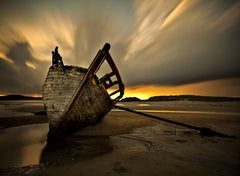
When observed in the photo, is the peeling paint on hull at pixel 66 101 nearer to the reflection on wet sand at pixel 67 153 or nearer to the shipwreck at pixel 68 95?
the shipwreck at pixel 68 95

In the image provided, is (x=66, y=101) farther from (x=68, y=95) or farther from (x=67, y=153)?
(x=67, y=153)

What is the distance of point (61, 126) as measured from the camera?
11.3 feet

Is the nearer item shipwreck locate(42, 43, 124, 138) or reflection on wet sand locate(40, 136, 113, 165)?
reflection on wet sand locate(40, 136, 113, 165)

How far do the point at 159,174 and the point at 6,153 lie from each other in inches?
144

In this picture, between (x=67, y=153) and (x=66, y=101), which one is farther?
(x=66, y=101)

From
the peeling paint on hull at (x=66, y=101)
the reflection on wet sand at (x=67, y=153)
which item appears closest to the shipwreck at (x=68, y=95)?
the peeling paint on hull at (x=66, y=101)

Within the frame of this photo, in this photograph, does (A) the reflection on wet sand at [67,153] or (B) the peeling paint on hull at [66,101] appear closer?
(A) the reflection on wet sand at [67,153]

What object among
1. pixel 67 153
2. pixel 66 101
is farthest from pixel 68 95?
pixel 67 153

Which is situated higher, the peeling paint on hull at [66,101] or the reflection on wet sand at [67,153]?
the peeling paint on hull at [66,101]

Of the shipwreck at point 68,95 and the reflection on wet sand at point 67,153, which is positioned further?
the shipwreck at point 68,95

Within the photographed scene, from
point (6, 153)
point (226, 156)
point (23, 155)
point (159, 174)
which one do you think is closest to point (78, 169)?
point (159, 174)

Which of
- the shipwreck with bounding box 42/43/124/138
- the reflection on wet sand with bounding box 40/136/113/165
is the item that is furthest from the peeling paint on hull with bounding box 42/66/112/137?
the reflection on wet sand with bounding box 40/136/113/165

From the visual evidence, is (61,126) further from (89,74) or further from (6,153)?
(89,74)

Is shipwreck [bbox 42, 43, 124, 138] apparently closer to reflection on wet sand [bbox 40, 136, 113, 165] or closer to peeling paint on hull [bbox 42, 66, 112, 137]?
peeling paint on hull [bbox 42, 66, 112, 137]
